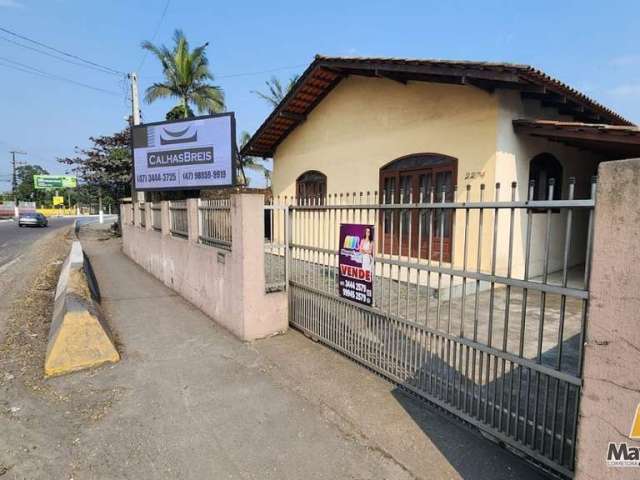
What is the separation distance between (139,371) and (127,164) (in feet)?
55.5

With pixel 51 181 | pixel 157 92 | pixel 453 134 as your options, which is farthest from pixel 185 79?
pixel 51 181

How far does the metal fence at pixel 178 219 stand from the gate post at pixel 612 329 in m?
6.78

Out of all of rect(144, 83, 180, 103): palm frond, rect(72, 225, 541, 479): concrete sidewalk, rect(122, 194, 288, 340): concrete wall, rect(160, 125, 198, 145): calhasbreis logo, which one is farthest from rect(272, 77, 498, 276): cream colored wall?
rect(144, 83, 180, 103): palm frond

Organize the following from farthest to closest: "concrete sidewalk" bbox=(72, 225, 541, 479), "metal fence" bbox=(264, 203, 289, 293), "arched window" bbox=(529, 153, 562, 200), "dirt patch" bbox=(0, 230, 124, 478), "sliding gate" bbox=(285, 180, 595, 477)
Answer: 1. "arched window" bbox=(529, 153, 562, 200)
2. "metal fence" bbox=(264, 203, 289, 293)
3. "dirt patch" bbox=(0, 230, 124, 478)
4. "concrete sidewalk" bbox=(72, 225, 541, 479)
5. "sliding gate" bbox=(285, 180, 595, 477)

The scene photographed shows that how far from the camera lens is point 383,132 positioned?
934 cm

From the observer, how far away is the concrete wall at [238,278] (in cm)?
510

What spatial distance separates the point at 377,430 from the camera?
10.4 feet

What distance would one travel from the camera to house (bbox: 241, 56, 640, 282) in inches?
271

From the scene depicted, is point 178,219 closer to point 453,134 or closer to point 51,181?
point 453,134

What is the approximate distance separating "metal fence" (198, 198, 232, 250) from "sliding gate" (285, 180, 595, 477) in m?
1.01

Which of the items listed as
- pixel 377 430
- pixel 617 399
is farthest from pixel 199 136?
pixel 617 399

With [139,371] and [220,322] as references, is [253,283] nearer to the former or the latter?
[220,322]

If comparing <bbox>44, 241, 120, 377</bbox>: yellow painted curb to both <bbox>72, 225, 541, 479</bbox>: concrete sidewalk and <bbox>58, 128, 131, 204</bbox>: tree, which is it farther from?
<bbox>58, 128, 131, 204</bbox>: tree

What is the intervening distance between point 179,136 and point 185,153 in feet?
1.76
